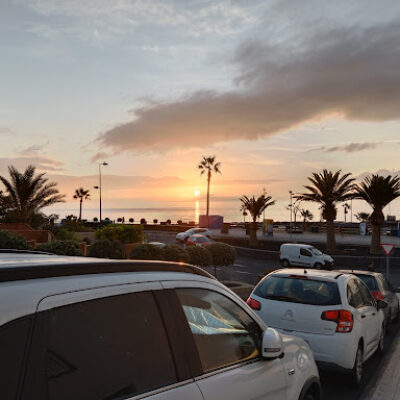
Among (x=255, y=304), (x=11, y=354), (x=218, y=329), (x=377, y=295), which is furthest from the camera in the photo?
(x=377, y=295)

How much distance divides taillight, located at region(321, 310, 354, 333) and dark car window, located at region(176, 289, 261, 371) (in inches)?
147

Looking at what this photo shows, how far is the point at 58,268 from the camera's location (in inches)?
85.7

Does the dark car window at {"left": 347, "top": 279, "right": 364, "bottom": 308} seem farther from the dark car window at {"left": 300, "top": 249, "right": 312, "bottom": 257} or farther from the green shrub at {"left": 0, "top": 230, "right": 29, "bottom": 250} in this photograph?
the dark car window at {"left": 300, "top": 249, "right": 312, "bottom": 257}

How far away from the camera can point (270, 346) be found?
3350 mm

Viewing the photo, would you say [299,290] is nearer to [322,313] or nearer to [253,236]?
[322,313]

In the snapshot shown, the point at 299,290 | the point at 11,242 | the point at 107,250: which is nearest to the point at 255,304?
the point at 299,290

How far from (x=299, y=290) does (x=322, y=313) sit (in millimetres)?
569

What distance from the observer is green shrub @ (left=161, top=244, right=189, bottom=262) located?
1810 cm

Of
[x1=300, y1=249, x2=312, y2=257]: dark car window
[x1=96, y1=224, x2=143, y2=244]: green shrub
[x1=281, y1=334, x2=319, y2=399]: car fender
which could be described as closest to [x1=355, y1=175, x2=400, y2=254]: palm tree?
[x1=300, y1=249, x2=312, y2=257]: dark car window

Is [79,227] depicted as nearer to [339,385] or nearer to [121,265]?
[339,385]

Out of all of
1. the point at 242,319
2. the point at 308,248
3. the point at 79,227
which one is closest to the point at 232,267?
the point at 308,248

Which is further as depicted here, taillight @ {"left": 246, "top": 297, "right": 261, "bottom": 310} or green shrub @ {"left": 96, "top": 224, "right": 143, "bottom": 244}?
green shrub @ {"left": 96, "top": 224, "right": 143, "bottom": 244}

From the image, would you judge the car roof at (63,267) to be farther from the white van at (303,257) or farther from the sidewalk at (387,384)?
the white van at (303,257)

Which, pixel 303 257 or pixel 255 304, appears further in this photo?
pixel 303 257
